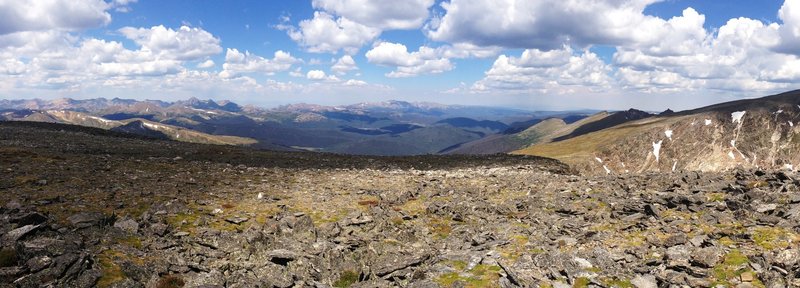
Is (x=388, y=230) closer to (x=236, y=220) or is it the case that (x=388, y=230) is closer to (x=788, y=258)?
(x=236, y=220)

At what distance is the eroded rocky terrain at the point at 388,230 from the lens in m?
18.0

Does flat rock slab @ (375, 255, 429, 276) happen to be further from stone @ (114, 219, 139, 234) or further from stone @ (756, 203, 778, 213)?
stone @ (756, 203, 778, 213)

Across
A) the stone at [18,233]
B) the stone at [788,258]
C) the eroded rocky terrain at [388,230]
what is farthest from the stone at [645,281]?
the stone at [18,233]

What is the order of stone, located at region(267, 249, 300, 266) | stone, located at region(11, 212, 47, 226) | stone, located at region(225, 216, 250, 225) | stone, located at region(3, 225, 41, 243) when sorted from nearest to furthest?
stone, located at region(3, 225, 41, 243) → stone, located at region(11, 212, 47, 226) → stone, located at region(267, 249, 300, 266) → stone, located at region(225, 216, 250, 225)

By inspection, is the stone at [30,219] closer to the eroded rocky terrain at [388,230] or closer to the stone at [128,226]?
Result: the eroded rocky terrain at [388,230]

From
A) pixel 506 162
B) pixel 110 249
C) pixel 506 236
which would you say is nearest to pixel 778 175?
pixel 506 236

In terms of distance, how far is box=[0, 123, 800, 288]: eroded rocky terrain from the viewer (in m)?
18.0

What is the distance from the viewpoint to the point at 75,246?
19203mm

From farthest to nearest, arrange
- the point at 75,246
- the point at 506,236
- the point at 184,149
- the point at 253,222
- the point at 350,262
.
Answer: the point at 184,149, the point at 253,222, the point at 506,236, the point at 350,262, the point at 75,246

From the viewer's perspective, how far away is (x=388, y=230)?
26297mm

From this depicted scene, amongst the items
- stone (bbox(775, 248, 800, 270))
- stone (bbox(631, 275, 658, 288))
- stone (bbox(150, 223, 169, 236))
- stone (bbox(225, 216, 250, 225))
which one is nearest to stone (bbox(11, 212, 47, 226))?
stone (bbox(150, 223, 169, 236))

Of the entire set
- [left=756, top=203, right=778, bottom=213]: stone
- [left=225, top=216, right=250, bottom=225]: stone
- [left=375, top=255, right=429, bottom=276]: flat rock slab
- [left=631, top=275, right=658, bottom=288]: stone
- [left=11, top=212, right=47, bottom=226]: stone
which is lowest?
[left=375, top=255, right=429, bottom=276]: flat rock slab

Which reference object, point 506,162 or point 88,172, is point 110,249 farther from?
point 506,162

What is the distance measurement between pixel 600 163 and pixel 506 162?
148m
